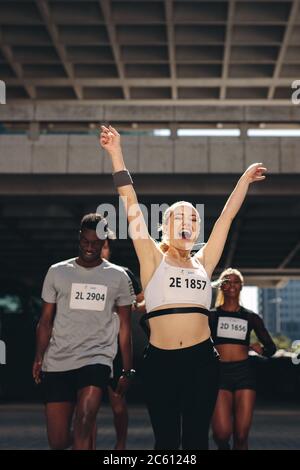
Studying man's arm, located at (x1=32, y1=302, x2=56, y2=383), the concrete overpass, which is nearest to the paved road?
man's arm, located at (x1=32, y1=302, x2=56, y2=383)

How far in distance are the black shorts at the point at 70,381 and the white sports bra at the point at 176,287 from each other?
107cm

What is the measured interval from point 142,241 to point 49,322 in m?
1.42

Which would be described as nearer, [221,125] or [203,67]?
[221,125]

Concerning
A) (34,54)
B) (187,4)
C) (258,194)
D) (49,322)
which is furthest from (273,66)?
(49,322)

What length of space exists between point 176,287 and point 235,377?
10.5 feet

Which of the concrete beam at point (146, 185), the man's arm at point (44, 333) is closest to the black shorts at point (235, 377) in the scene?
the man's arm at point (44, 333)

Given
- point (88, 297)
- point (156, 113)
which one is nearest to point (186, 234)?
point (88, 297)

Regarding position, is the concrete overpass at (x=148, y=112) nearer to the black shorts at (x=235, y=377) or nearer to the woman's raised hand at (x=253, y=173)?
the black shorts at (x=235, y=377)

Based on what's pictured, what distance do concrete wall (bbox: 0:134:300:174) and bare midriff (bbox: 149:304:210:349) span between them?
16.4m

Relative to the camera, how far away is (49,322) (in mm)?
5164

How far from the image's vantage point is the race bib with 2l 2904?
Result: 498 cm

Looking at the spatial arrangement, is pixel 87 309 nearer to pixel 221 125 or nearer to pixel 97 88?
pixel 221 125

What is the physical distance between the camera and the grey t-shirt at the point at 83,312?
498cm

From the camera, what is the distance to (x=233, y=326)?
22.9ft
